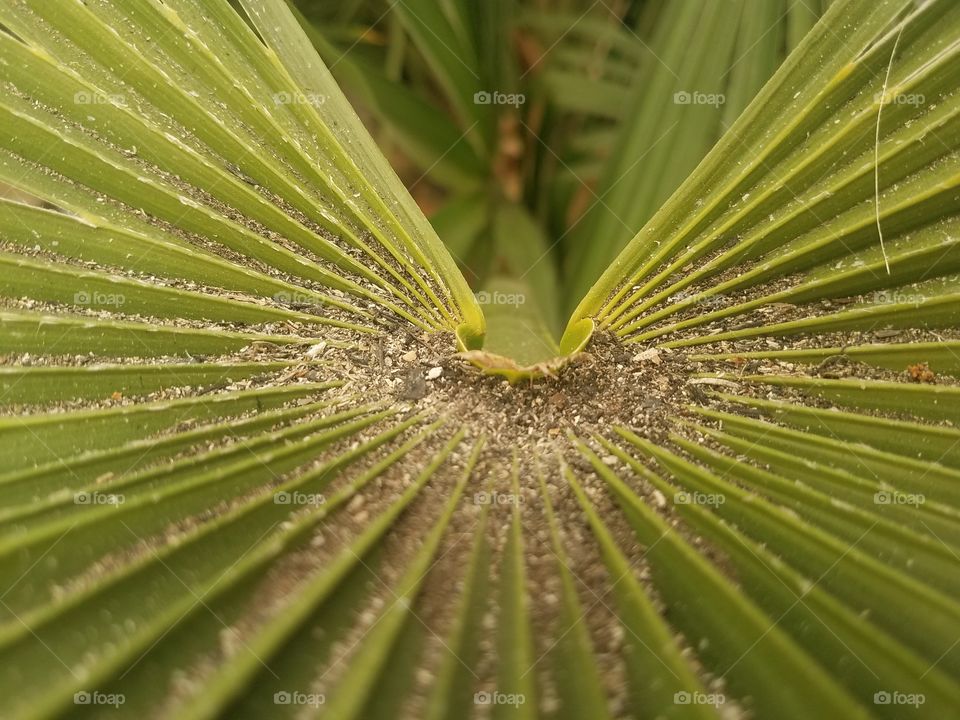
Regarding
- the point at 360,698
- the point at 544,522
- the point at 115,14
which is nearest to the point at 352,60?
the point at 115,14

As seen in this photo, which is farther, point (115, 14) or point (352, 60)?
point (352, 60)

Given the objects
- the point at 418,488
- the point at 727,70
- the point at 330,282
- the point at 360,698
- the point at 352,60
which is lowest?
the point at 360,698

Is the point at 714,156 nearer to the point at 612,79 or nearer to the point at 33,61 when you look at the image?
the point at 33,61

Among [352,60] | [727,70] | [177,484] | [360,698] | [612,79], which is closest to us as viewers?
[360,698]

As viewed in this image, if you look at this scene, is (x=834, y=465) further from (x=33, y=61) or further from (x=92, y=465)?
(x=33, y=61)

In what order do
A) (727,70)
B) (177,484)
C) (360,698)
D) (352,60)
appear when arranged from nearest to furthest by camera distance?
(360,698), (177,484), (727,70), (352,60)

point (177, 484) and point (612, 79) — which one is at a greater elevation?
point (612, 79)
